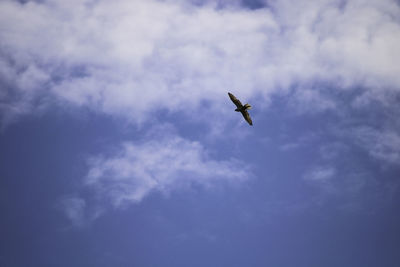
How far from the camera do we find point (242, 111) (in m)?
58.7
